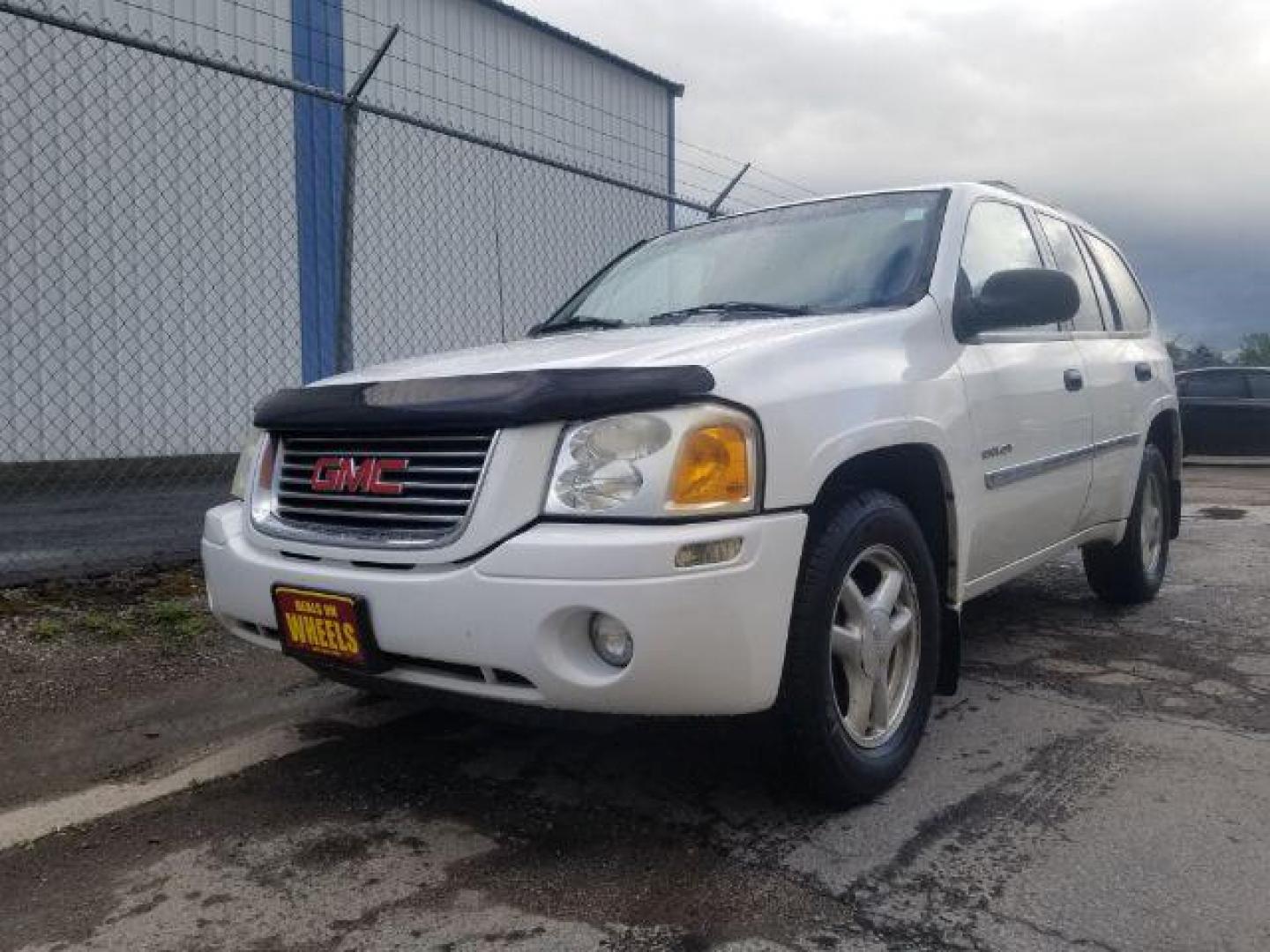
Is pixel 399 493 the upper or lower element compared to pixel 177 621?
upper

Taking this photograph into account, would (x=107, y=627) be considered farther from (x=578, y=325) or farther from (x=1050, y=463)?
(x=1050, y=463)

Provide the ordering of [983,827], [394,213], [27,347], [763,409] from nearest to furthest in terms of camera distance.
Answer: [763,409] < [983,827] < [27,347] < [394,213]

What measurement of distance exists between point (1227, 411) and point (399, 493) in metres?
13.0

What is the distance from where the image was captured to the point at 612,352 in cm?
272

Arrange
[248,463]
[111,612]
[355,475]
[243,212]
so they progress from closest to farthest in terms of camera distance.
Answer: [355,475] < [248,463] < [111,612] < [243,212]

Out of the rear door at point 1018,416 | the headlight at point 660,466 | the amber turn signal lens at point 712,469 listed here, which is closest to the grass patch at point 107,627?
the headlight at point 660,466

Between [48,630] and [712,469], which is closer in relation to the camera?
[712,469]

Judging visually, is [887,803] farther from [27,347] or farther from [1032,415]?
[27,347]

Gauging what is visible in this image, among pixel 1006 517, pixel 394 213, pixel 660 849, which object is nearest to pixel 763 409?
pixel 660 849

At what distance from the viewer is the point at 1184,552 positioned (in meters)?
6.73

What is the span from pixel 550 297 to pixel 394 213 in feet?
5.51

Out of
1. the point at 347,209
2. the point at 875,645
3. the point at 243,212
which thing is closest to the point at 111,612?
the point at 347,209

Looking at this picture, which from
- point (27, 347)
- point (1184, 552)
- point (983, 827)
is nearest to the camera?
point (983, 827)

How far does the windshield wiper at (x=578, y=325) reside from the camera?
380 cm
